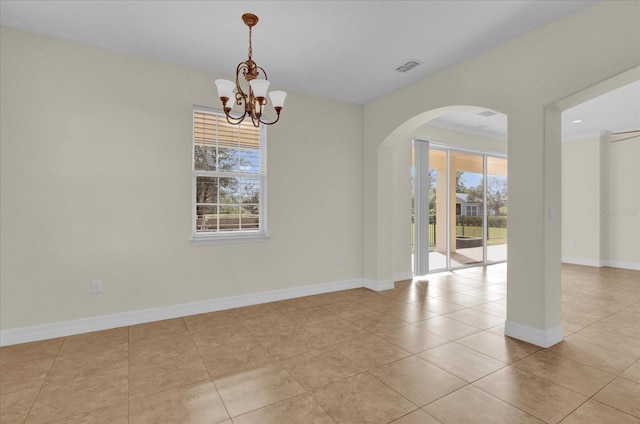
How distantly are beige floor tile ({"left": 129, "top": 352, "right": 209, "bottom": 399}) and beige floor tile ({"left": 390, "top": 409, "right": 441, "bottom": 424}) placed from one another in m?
1.42

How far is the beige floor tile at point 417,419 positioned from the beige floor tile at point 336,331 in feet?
3.66

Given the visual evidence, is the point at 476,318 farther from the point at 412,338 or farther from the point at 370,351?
the point at 370,351

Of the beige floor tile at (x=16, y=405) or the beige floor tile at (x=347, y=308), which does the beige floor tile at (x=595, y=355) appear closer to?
the beige floor tile at (x=347, y=308)

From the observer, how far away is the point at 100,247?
321 cm

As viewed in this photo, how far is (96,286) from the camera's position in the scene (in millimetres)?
3191

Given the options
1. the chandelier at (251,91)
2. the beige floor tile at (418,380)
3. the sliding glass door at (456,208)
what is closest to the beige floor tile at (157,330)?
the beige floor tile at (418,380)

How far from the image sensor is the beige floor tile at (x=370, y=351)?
2527 millimetres

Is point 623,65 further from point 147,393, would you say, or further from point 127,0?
point 147,393

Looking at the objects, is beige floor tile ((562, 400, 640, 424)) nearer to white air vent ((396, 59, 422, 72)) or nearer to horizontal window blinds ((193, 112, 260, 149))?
white air vent ((396, 59, 422, 72))

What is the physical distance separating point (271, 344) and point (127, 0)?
10.4 feet

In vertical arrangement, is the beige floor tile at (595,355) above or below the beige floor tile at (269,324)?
above

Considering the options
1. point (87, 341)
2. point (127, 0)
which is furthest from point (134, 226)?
point (127, 0)

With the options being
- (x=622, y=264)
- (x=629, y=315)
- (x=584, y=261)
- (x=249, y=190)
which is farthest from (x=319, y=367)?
(x=622, y=264)

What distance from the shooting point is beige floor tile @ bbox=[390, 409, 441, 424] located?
1805 millimetres
